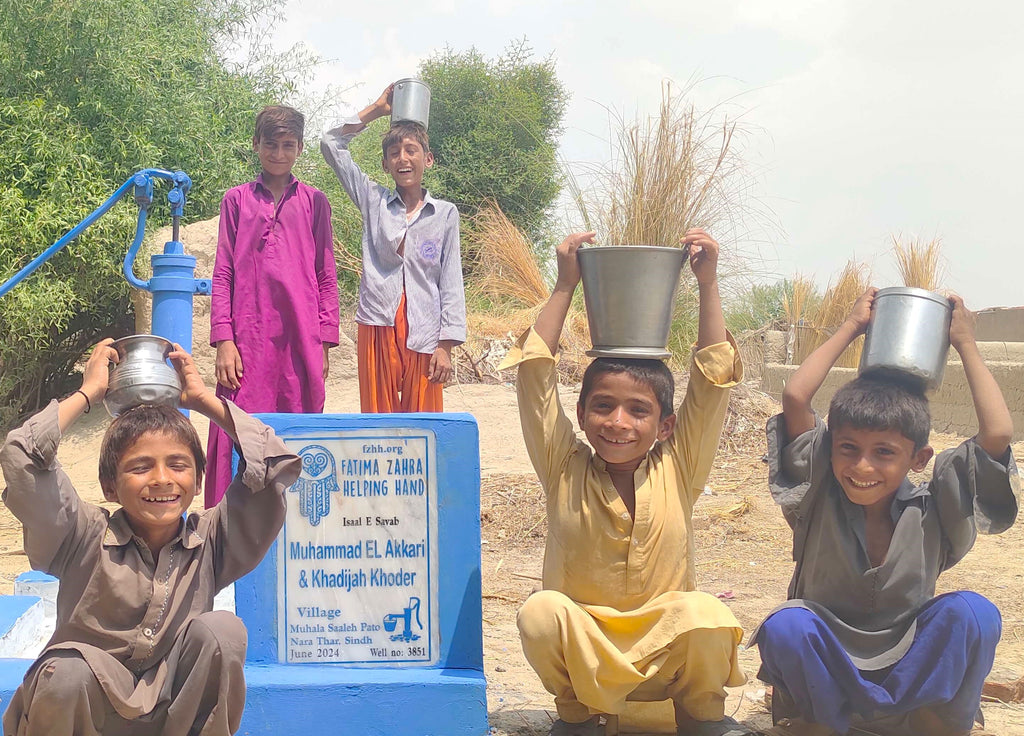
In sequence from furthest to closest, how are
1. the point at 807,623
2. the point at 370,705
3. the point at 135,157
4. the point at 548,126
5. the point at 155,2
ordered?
the point at 548,126, the point at 155,2, the point at 135,157, the point at 370,705, the point at 807,623

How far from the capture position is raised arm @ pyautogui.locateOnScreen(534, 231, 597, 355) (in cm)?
294

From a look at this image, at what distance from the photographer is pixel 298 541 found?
10.0 feet

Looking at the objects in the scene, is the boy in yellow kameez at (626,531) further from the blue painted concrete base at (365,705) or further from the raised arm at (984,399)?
the raised arm at (984,399)

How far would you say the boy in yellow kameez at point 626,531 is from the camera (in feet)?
8.95

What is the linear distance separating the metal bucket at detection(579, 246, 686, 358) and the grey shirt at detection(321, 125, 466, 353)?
146 centimetres

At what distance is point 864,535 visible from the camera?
286 centimetres

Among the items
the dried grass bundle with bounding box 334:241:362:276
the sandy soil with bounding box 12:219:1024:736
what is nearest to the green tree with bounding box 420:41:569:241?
the dried grass bundle with bounding box 334:241:362:276

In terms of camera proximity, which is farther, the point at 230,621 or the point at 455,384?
the point at 455,384

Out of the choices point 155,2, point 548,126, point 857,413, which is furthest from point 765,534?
point 548,126

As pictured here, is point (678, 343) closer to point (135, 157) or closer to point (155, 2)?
point (135, 157)

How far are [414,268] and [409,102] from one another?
0.72 metres

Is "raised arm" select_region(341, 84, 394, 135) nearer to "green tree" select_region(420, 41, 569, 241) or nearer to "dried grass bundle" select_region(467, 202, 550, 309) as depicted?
"dried grass bundle" select_region(467, 202, 550, 309)

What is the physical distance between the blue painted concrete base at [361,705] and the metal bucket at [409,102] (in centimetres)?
243

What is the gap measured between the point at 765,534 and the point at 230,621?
13.9 feet
